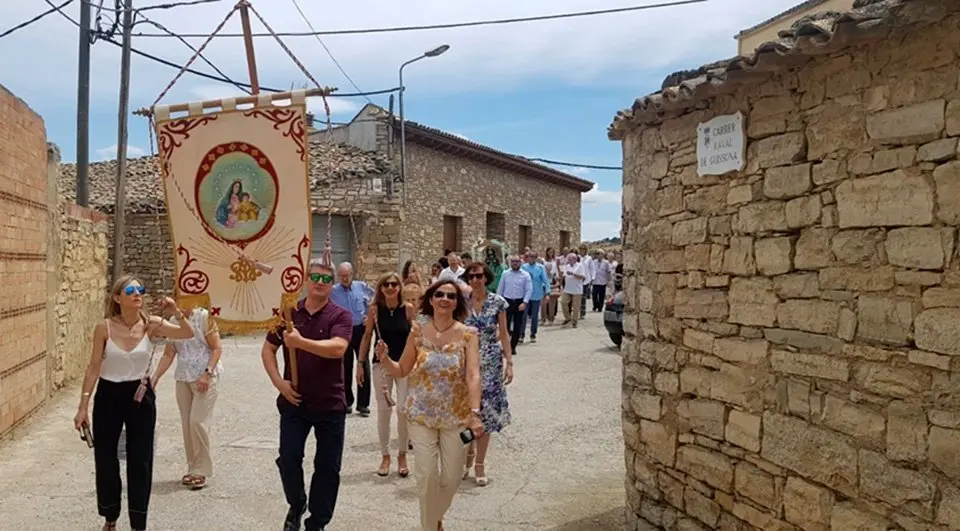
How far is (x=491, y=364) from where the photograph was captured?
5984 mm

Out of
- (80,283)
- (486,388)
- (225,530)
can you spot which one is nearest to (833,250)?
(486,388)

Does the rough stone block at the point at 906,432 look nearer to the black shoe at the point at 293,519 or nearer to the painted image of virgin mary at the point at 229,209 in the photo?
the black shoe at the point at 293,519

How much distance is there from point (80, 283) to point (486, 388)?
25.2 feet

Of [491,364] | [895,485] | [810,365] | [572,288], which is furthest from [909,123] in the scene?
[572,288]

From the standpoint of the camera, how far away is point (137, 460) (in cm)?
479

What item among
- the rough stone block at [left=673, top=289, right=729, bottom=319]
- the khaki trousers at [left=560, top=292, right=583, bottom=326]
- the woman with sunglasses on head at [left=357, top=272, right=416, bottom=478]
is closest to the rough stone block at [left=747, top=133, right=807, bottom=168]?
the rough stone block at [left=673, top=289, right=729, bottom=319]

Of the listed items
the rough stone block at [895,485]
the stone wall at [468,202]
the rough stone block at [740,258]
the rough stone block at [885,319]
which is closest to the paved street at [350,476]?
the rough stone block at [740,258]

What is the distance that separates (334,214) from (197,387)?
12.2 metres

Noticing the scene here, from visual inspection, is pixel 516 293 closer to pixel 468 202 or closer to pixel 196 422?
pixel 196 422

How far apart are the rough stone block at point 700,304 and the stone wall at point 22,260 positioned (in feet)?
19.6

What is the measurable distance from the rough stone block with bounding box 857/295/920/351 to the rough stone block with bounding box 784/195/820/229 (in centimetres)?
45

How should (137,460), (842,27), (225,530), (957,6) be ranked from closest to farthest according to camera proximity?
1. (957,6)
2. (842,27)
3. (137,460)
4. (225,530)

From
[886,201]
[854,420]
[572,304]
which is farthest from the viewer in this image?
[572,304]

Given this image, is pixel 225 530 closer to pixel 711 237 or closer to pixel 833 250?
pixel 711 237
